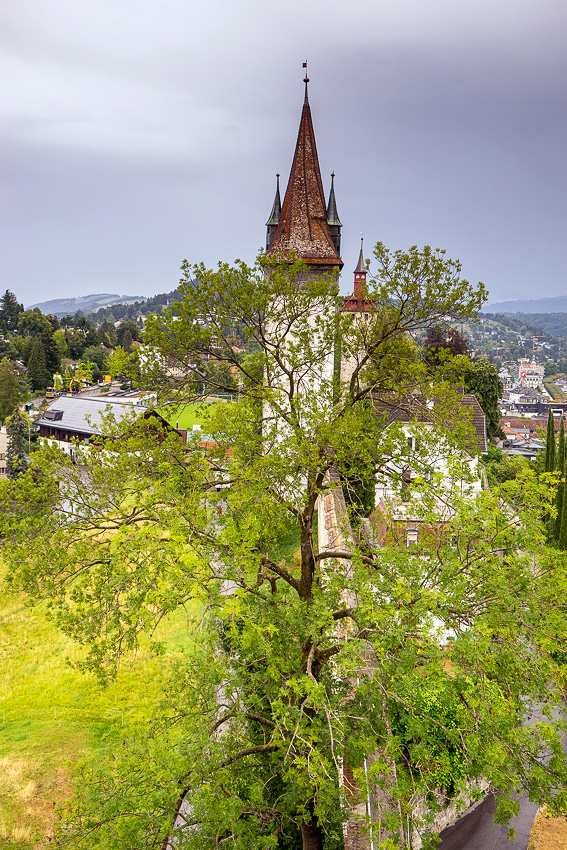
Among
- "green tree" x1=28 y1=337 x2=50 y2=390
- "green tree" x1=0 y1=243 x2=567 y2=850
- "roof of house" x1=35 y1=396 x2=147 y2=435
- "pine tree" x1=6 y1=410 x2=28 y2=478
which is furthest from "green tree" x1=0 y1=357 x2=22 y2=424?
"green tree" x1=0 y1=243 x2=567 y2=850

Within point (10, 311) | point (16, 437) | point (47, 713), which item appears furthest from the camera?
point (10, 311)

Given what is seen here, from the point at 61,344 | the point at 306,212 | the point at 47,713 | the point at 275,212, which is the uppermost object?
the point at 275,212

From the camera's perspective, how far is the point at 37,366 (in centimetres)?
8256

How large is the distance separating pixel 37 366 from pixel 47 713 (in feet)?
247

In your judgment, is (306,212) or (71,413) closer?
(306,212)

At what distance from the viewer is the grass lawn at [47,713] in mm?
11648

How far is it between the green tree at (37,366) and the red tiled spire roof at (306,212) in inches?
2895

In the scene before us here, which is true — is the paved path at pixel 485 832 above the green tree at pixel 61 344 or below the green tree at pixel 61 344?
below

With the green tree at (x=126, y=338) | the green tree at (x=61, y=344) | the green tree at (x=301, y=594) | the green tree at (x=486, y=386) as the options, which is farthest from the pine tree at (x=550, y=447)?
the green tree at (x=126, y=338)

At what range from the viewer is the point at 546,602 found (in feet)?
21.4

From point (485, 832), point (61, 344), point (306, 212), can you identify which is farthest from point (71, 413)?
point (485, 832)

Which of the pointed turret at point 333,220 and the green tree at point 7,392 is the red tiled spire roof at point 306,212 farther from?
the green tree at point 7,392

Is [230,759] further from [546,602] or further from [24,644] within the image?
[24,644]

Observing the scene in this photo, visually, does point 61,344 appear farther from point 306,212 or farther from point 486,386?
point 306,212
